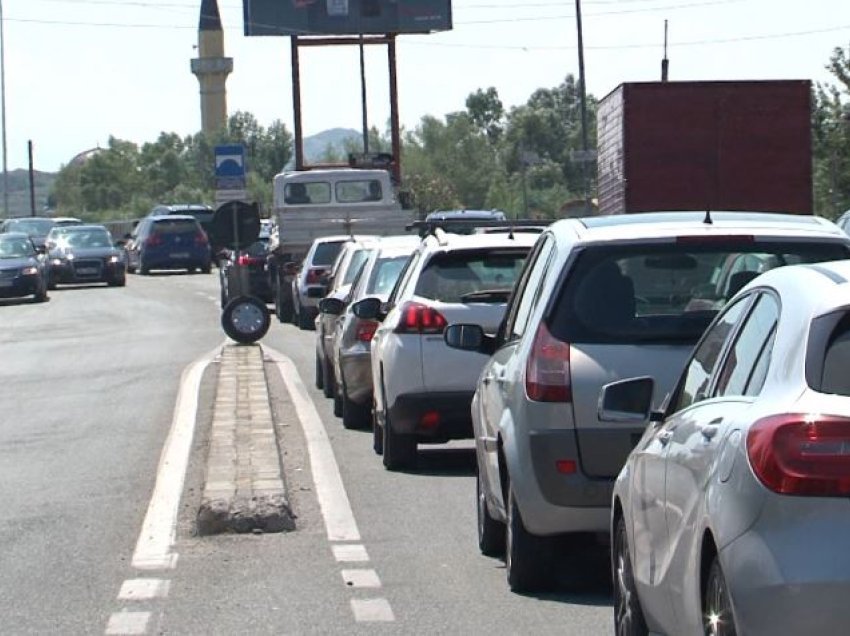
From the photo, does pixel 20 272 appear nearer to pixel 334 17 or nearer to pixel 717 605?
pixel 334 17

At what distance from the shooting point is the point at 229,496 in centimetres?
1126

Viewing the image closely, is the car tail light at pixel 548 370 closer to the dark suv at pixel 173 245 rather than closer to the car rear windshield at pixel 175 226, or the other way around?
the car rear windshield at pixel 175 226

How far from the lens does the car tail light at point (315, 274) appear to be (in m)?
31.1

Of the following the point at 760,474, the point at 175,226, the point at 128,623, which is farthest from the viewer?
the point at 175,226

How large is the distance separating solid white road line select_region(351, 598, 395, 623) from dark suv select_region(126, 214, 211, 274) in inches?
1790

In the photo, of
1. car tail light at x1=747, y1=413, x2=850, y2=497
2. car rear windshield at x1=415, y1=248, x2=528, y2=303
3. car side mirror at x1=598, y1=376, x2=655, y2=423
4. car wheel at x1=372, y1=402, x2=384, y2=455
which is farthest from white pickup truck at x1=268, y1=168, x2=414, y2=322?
car tail light at x1=747, y1=413, x2=850, y2=497

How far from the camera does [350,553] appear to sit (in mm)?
10234

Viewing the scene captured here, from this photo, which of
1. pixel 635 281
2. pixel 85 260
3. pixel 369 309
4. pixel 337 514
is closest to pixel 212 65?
pixel 85 260

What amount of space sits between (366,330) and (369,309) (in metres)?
0.99

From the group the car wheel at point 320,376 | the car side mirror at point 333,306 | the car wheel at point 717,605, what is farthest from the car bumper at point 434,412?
the car wheel at point 717,605

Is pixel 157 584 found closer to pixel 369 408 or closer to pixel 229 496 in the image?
pixel 229 496

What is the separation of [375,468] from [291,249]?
2114cm

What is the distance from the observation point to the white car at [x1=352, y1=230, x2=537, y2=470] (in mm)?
13148

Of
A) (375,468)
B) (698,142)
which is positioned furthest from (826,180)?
(375,468)
